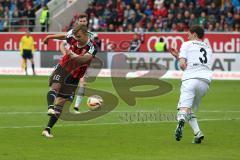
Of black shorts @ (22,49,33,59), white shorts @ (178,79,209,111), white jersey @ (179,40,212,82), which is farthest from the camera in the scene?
black shorts @ (22,49,33,59)

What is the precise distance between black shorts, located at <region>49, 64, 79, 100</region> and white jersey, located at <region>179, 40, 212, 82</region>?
8.52 feet

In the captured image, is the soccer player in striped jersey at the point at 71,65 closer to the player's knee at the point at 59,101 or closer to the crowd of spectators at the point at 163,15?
the player's knee at the point at 59,101

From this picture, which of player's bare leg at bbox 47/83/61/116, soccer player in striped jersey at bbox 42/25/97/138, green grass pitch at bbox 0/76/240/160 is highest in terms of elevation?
soccer player in striped jersey at bbox 42/25/97/138

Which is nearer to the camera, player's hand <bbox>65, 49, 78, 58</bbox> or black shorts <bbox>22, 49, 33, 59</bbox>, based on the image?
player's hand <bbox>65, 49, 78, 58</bbox>

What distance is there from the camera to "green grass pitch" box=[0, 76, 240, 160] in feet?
37.0

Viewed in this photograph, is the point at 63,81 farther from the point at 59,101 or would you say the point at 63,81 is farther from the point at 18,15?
the point at 18,15

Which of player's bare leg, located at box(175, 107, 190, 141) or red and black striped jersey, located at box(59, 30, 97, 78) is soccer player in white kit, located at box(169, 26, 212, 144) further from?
red and black striped jersey, located at box(59, 30, 97, 78)

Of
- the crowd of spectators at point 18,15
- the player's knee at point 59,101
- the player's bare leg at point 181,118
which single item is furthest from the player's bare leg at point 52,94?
the crowd of spectators at point 18,15

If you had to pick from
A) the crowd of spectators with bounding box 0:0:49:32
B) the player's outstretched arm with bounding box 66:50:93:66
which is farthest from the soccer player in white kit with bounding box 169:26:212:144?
the crowd of spectators with bounding box 0:0:49:32

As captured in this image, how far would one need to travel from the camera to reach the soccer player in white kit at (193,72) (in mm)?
12438

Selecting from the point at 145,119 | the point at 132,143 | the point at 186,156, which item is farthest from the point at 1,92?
the point at 186,156

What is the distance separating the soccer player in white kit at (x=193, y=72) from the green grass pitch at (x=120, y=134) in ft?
2.01

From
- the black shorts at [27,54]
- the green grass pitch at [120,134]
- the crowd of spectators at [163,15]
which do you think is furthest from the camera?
the crowd of spectators at [163,15]

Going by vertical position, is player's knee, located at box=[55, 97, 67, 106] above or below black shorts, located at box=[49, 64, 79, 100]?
below
